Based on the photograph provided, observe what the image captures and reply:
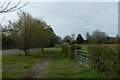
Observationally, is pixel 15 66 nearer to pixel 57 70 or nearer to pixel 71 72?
pixel 57 70

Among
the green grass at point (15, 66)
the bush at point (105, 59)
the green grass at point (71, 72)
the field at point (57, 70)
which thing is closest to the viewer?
the bush at point (105, 59)

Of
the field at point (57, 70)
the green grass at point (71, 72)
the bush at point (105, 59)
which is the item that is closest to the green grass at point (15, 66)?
the field at point (57, 70)

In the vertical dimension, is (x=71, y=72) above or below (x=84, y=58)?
below

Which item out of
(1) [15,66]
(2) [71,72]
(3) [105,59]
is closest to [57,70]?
(2) [71,72]

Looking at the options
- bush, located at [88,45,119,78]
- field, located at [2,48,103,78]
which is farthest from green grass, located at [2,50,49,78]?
bush, located at [88,45,119,78]

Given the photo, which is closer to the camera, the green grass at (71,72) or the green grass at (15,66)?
the green grass at (71,72)

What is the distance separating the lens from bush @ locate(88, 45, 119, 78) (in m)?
11.5

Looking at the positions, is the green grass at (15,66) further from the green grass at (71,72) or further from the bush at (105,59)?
the bush at (105,59)

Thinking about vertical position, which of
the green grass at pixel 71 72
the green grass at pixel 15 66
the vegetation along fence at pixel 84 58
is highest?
the vegetation along fence at pixel 84 58

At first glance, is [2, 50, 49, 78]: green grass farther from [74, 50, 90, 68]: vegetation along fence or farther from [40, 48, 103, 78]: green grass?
[74, 50, 90, 68]: vegetation along fence

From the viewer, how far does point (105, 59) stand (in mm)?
13289

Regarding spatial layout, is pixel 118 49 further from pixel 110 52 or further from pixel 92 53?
pixel 92 53

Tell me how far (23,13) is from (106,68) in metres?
31.7

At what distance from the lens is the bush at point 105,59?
37.6 ft
